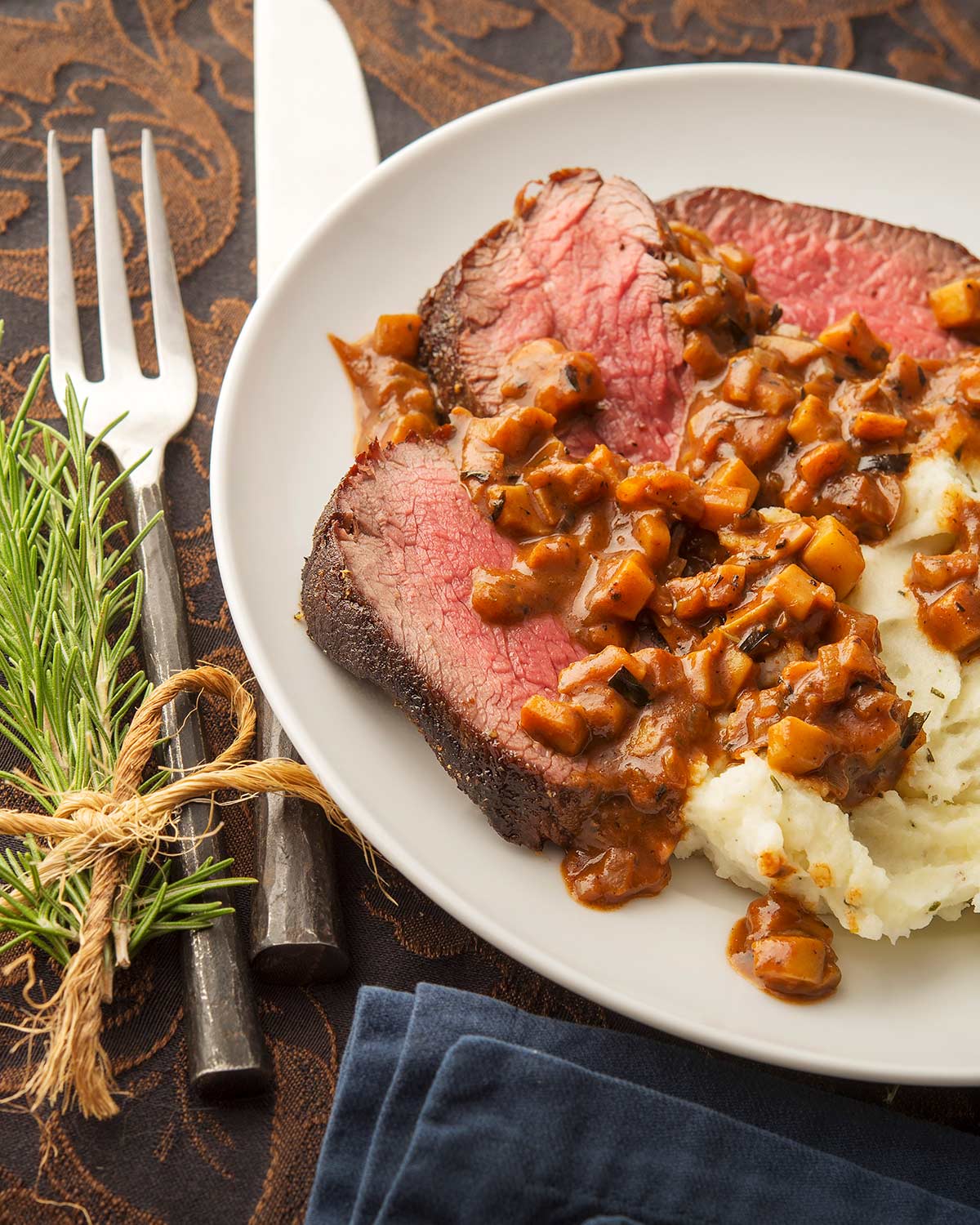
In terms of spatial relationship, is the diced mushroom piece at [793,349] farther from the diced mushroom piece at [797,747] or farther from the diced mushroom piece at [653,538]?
the diced mushroom piece at [797,747]

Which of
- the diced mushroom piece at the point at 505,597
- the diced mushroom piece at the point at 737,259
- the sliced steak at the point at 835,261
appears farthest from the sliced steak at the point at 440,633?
the sliced steak at the point at 835,261

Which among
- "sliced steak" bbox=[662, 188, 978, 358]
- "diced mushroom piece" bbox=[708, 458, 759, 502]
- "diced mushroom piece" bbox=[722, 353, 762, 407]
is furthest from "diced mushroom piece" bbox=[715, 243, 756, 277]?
"diced mushroom piece" bbox=[708, 458, 759, 502]

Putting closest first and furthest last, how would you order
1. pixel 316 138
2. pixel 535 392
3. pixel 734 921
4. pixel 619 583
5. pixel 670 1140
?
pixel 670 1140
pixel 734 921
pixel 619 583
pixel 535 392
pixel 316 138

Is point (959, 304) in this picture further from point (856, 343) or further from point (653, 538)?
point (653, 538)

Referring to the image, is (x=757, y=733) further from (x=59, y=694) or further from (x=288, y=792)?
(x=59, y=694)

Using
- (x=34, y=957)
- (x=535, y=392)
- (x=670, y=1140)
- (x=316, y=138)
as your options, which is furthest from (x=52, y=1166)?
(x=316, y=138)

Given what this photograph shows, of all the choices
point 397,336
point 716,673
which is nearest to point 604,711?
point 716,673
